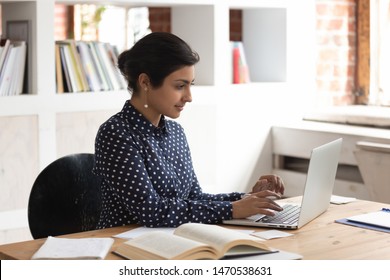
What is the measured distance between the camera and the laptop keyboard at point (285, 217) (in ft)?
7.95

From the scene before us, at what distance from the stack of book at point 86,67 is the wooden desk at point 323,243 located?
163 cm

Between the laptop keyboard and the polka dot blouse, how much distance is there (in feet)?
0.40

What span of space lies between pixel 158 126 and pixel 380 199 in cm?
160

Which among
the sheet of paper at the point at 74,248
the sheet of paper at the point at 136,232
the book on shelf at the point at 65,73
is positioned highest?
the book on shelf at the point at 65,73

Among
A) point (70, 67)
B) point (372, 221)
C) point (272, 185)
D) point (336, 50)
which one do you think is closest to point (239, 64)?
point (336, 50)

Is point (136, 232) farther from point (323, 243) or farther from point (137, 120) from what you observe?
point (323, 243)

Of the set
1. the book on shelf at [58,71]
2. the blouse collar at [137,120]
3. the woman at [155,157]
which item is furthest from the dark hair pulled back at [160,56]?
the book on shelf at [58,71]

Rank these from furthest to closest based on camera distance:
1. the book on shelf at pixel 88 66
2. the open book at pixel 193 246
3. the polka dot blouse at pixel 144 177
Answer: the book on shelf at pixel 88 66 < the polka dot blouse at pixel 144 177 < the open book at pixel 193 246

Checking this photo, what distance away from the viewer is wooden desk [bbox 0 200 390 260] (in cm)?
209

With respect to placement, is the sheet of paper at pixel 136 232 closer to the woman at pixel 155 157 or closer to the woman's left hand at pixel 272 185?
the woman at pixel 155 157

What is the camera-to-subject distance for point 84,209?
105 inches

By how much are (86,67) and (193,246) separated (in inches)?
84.5

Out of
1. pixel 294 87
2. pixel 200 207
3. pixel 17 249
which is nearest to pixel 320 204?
pixel 200 207

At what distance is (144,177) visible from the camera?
2406mm
